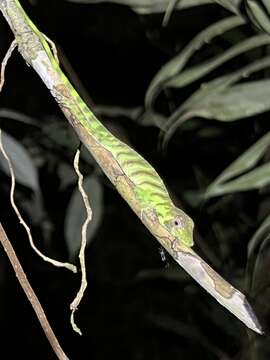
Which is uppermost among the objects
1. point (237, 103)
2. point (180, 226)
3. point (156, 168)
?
point (180, 226)

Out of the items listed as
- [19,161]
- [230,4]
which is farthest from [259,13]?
[19,161]

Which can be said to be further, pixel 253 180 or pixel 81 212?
pixel 81 212

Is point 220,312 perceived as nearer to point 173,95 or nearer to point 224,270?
point 224,270

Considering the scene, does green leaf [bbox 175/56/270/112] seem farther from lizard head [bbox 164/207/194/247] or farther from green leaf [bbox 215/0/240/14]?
lizard head [bbox 164/207/194/247]

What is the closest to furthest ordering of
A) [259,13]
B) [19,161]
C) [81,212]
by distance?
[259,13] → [19,161] → [81,212]

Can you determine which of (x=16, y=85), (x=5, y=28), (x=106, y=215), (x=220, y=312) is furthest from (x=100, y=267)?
(x=5, y=28)

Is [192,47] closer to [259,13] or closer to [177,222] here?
[259,13]

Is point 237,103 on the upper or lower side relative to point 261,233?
upper
